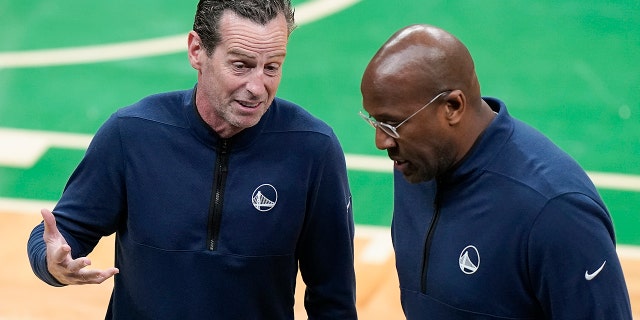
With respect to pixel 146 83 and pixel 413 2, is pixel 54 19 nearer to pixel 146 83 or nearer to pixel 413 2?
pixel 146 83

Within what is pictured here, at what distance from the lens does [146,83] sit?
27.1 ft

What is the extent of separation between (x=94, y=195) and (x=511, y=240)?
149 centimetres

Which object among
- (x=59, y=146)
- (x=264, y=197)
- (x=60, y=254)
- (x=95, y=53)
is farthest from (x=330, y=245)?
(x=95, y=53)

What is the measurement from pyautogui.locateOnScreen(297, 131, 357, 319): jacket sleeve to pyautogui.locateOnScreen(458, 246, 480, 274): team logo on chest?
2.53 ft

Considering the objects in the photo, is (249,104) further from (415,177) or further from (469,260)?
(469,260)

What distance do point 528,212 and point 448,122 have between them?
1.11 feet

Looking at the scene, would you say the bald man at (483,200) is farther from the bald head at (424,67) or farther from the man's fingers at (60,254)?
the man's fingers at (60,254)

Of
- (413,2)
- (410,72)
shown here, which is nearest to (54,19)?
(413,2)

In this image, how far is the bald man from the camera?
118 inches

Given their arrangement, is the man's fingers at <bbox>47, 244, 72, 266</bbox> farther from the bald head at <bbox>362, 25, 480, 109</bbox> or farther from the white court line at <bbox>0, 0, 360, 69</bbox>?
the white court line at <bbox>0, 0, 360, 69</bbox>

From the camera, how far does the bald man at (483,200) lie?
2.99m

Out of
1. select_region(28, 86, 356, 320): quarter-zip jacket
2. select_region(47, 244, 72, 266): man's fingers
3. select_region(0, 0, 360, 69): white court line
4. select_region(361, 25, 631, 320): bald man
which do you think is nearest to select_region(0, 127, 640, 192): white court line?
select_region(0, 0, 360, 69): white court line

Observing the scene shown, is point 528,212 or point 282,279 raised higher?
point 528,212

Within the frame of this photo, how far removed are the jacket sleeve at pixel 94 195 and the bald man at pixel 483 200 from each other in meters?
1.05
